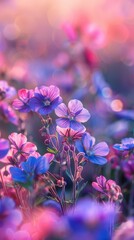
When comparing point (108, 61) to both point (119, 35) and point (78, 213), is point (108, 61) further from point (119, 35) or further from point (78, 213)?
point (78, 213)

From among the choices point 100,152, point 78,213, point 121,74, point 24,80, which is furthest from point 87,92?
point 78,213

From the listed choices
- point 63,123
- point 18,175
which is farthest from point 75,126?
point 18,175

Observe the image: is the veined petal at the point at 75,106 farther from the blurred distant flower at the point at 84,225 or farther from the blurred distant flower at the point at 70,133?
the blurred distant flower at the point at 84,225

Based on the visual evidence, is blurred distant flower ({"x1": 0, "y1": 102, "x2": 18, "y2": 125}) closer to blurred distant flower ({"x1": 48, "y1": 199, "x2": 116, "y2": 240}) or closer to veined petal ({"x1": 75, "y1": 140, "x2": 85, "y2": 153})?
veined petal ({"x1": 75, "y1": 140, "x2": 85, "y2": 153})

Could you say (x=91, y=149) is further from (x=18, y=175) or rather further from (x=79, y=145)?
(x=18, y=175)

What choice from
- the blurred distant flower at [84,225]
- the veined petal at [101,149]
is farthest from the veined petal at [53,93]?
the blurred distant flower at [84,225]

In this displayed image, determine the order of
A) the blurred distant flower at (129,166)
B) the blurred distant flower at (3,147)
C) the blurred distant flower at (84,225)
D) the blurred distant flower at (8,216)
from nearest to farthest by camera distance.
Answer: the blurred distant flower at (84,225) < the blurred distant flower at (8,216) < the blurred distant flower at (3,147) < the blurred distant flower at (129,166)
